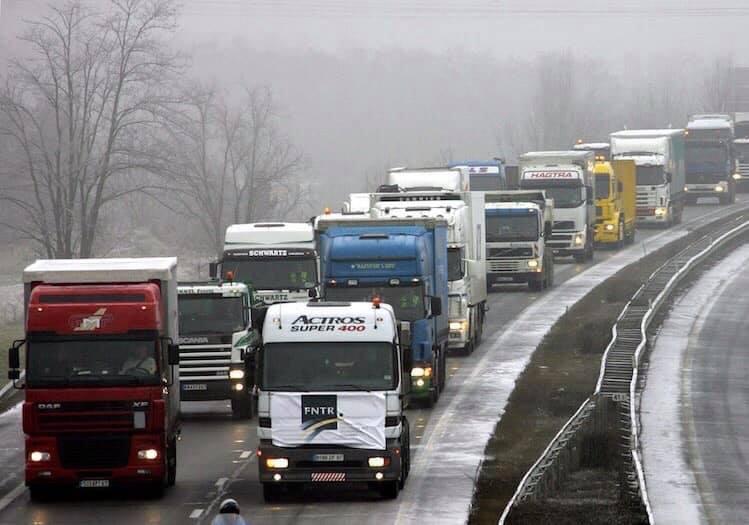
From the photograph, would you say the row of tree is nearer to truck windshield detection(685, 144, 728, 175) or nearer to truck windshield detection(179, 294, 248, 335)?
truck windshield detection(685, 144, 728, 175)

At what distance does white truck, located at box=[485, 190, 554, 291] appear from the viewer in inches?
2215

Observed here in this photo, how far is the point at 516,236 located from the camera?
56.8 m

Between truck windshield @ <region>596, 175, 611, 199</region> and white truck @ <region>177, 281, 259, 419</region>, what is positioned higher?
truck windshield @ <region>596, 175, 611, 199</region>

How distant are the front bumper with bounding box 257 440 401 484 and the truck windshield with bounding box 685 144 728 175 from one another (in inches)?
2748

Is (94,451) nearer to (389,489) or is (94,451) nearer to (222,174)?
(389,489)

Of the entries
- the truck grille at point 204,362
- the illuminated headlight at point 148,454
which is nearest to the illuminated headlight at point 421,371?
the truck grille at point 204,362

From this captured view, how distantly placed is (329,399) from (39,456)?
14.4 feet

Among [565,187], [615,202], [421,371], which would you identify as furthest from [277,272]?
[615,202]

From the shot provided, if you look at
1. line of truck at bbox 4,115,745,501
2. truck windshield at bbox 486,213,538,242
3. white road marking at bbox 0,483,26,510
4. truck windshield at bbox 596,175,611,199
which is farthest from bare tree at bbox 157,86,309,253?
white road marking at bbox 0,483,26,510

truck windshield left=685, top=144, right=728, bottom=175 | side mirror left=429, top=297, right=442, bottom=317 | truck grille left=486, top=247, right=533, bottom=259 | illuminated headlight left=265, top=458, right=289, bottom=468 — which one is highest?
truck windshield left=685, top=144, right=728, bottom=175

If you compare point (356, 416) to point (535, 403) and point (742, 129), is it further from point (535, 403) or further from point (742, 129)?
point (742, 129)

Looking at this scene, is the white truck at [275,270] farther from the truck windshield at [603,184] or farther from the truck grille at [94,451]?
the truck windshield at [603,184]

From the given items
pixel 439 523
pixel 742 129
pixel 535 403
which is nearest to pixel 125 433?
pixel 439 523

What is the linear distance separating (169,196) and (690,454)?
60.0 meters
